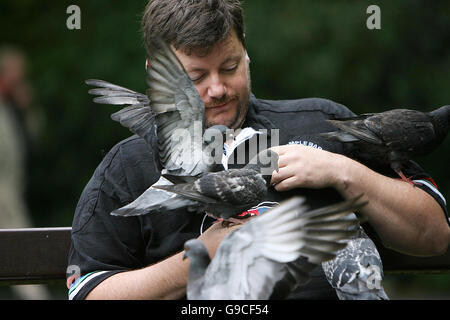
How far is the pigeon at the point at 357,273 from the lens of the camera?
2.07m

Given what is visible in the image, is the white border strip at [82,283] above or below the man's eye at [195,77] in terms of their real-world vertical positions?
below

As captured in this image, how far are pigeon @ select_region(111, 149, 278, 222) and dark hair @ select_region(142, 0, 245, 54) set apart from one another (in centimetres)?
45

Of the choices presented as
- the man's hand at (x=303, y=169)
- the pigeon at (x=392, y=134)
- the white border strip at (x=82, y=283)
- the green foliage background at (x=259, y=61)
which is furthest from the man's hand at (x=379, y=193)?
the green foliage background at (x=259, y=61)

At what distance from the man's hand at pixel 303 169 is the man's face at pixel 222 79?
32 centimetres

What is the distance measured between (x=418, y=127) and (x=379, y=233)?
43cm

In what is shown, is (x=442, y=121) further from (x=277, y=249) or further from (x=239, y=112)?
(x=277, y=249)

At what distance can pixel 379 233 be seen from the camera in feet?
7.75

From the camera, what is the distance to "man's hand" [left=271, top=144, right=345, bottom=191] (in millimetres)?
2166

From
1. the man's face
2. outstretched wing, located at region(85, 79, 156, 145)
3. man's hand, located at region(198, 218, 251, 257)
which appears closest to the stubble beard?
the man's face

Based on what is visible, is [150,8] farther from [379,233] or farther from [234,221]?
[379,233]

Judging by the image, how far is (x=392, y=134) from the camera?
2.42m

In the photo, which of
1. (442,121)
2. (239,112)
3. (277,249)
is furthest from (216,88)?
(442,121)

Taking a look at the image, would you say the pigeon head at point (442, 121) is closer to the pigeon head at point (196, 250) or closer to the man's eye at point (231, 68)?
the man's eye at point (231, 68)

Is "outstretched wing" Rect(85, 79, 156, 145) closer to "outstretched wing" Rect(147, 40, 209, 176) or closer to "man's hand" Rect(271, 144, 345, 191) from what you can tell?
"outstretched wing" Rect(147, 40, 209, 176)
